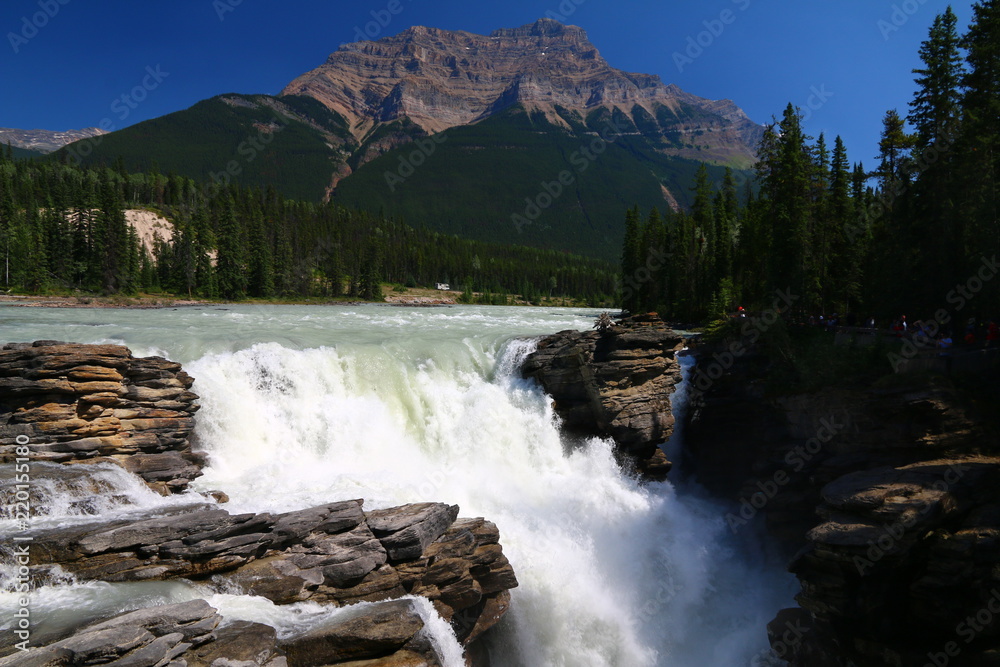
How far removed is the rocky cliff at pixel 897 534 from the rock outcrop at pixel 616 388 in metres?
6.40

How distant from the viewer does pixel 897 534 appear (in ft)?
46.7

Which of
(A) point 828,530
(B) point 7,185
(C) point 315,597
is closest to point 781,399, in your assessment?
(A) point 828,530

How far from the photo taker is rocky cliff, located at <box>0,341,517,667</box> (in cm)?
900

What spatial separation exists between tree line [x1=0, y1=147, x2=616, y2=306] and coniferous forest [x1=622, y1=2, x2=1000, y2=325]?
227 feet

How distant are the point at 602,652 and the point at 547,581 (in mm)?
2638

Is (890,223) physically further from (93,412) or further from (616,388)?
(93,412)

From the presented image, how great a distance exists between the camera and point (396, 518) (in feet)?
44.2

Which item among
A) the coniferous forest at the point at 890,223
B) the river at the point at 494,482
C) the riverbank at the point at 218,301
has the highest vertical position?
the coniferous forest at the point at 890,223

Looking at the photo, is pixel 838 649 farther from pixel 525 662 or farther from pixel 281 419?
pixel 281 419

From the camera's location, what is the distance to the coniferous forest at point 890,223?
21.5m

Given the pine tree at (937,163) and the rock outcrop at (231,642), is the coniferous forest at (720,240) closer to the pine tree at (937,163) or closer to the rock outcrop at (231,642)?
the pine tree at (937,163)

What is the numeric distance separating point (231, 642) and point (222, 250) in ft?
284

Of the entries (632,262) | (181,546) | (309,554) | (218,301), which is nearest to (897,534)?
(309,554)

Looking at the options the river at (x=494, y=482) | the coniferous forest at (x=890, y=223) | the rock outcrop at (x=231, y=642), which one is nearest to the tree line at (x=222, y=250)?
the river at (x=494, y=482)
